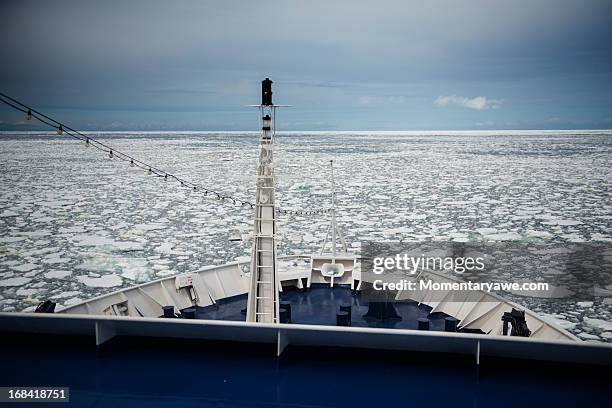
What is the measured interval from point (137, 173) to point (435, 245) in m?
25.8

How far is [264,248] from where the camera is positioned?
507 cm

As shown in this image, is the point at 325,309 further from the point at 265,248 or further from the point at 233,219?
the point at 233,219

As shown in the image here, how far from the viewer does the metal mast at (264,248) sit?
497 cm

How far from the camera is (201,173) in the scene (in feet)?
100

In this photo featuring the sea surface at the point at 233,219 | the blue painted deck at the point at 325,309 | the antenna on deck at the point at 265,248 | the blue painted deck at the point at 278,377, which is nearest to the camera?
the blue painted deck at the point at 278,377

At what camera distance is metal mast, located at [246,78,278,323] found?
16.3 ft

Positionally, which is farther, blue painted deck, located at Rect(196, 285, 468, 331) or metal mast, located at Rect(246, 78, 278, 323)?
blue painted deck, located at Rect(196, 285, 468, 331)

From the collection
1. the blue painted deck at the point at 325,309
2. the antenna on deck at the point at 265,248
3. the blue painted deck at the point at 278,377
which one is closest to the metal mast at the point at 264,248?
the antenna on deck at the point at 265,248

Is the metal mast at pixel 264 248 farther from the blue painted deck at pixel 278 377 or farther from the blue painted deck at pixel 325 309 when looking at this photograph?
the blue painted deck at pixel 325 309

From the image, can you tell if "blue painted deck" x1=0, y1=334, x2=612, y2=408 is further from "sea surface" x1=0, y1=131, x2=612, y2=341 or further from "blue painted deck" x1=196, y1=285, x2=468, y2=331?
"blue painted deck" x1=196, y1=285, x2=468, y2=331

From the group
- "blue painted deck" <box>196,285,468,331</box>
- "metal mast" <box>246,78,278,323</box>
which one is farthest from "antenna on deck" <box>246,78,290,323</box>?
"blue painted deck" <box>196,285,468,331</box>

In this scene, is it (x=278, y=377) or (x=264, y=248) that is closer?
(x=278, y=377)

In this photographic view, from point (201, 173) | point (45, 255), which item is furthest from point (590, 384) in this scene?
point (201, 173)

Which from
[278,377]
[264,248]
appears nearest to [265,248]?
[264,248]
